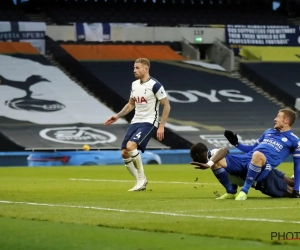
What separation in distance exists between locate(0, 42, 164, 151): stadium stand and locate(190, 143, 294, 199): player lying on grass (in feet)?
80.2

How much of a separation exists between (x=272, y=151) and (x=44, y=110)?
30.0m

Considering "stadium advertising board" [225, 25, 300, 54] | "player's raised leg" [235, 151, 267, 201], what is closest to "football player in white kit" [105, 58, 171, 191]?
"player's raised leg" [235, 151, 267, 201]

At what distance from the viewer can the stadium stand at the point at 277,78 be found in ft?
152

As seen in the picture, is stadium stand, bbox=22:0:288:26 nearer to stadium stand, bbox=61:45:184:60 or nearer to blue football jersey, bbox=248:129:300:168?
stadium stand, bbox=61:45:184:60

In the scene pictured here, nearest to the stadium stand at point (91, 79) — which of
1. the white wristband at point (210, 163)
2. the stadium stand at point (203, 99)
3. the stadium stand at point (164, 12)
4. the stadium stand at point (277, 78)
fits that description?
the stadium stand at point (203, 99)

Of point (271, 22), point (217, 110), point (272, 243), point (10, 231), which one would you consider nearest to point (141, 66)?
point (10, 231)

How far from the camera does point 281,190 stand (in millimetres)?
12031

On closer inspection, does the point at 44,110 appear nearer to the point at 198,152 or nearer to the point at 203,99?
the point at 203,99

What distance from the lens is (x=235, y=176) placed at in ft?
40.0

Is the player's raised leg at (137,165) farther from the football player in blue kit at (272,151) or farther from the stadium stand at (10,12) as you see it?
the stadium stand at (10,12)

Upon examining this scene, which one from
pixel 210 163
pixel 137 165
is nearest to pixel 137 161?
pixel 137 165

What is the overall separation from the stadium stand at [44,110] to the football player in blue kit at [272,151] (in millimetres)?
24673

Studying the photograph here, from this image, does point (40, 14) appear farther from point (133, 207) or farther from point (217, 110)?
point (133, 207)

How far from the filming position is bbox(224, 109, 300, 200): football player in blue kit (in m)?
11.6
